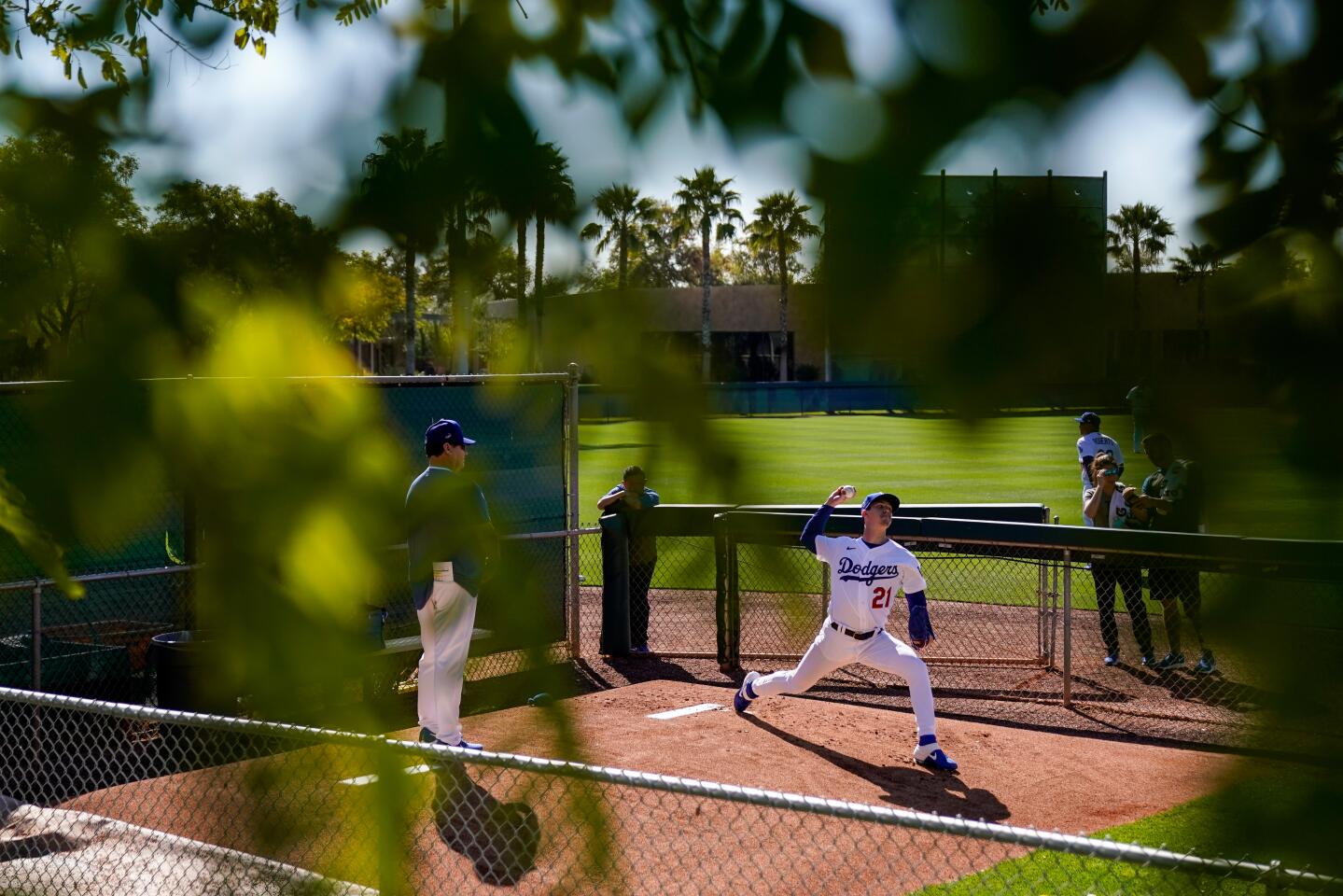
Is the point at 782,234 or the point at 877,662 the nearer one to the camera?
the point at 782,234

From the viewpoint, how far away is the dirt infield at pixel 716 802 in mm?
1760

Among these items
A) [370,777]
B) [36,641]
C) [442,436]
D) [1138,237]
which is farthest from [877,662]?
[1138,237]

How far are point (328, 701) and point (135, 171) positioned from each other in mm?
564

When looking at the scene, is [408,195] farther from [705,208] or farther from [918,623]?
[918,623]

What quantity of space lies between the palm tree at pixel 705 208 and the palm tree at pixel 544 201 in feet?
0.28

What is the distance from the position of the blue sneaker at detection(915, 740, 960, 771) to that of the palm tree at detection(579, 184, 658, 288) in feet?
21.5

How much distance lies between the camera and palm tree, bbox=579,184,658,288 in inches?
37.2

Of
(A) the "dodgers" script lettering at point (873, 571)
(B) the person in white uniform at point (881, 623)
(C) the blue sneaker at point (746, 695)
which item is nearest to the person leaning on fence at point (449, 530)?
(B) the person in white uniform at point (881, 623)

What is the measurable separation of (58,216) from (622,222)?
0.44 metres

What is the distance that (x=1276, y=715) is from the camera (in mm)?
1288

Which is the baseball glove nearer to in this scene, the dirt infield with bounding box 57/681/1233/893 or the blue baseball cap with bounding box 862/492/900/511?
the blue baseball cap with bounding box 862/492/900/511

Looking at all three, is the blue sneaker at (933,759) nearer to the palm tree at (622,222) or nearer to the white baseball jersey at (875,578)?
the white baseball jersey at (875,578)

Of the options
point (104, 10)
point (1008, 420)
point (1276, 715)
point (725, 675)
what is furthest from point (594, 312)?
point (725, 675)

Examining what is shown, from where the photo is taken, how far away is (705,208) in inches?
39.0
